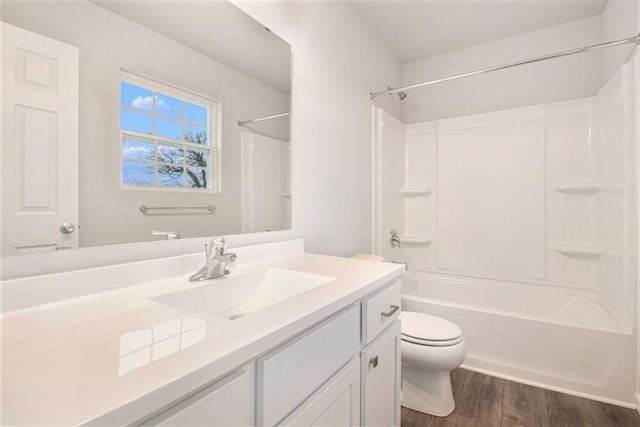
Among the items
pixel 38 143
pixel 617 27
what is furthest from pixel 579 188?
pixel 38 143

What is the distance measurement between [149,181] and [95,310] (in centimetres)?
42

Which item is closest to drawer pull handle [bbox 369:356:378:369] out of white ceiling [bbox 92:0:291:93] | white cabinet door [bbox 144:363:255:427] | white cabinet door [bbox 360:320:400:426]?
white cabinet door [bbox 360:320:400:426]

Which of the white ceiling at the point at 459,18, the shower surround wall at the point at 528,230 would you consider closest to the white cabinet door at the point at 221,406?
the shower surround wall at the point at 528,230

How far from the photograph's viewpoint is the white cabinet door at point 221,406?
438 millimetres

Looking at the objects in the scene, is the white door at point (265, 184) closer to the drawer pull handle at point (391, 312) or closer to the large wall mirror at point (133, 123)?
the large wall mirror at point (133, 123)

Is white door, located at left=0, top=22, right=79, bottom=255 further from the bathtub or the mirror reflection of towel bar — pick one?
the bathtub

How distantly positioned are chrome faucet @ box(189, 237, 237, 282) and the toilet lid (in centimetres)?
111

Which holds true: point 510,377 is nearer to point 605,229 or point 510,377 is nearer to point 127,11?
point 605,229

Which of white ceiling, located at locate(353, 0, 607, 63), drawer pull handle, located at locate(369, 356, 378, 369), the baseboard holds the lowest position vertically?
the baseboard

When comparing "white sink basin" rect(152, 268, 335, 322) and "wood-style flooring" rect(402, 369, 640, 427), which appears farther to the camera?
"wood-style flooring" rect(402, 369, 640, 427)

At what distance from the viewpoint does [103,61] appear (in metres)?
0.86

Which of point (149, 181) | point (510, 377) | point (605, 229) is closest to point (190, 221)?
point (149, 181)

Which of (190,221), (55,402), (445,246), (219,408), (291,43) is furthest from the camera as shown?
(445,246)

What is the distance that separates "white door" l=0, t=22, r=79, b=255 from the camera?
2.27 feet
